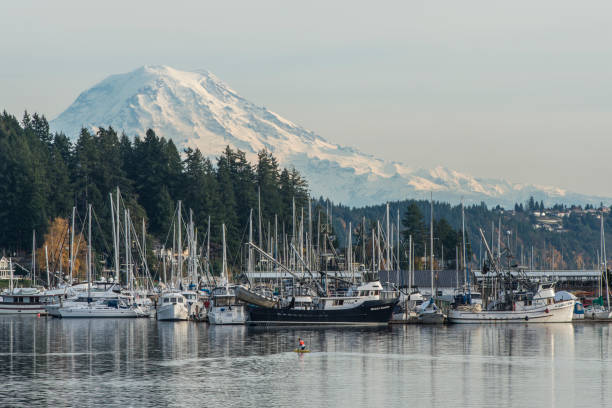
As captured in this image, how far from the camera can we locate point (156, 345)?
3762 inches

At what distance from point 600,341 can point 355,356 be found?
30685 millimetres

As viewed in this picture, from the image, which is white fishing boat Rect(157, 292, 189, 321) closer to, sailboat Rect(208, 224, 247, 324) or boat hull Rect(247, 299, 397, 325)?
sailboat Rect(208, 224, 247, 324)

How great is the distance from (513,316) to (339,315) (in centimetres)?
2457

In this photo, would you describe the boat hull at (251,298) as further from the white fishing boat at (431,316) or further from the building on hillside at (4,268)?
the building on hillside at (4,268)

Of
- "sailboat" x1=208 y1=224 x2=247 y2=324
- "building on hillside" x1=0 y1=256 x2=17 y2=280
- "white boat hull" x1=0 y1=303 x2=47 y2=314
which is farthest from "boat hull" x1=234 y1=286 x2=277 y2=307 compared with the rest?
"building on hillside" x1=0 y1=256 x2=17 y2=280

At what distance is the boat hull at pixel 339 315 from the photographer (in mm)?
116812

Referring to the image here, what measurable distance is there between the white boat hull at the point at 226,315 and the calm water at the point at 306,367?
6.45 m

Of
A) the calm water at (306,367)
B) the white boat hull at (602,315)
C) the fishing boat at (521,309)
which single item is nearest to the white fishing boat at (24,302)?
the calm water at (306,367)

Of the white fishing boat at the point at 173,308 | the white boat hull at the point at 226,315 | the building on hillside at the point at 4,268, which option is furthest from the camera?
the building on hillside at the point at 4,268

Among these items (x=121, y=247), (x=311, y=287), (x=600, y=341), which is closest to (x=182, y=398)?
(x=600, y=341)

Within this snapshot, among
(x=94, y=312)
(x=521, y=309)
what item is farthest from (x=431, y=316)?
(x=94, y=312)

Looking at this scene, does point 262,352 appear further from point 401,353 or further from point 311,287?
point 311,287

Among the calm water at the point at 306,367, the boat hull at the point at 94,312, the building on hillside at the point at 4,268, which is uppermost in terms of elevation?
the building on hillside at the point at 4,268

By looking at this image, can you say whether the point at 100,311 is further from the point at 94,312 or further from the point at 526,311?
the point at 526,311
